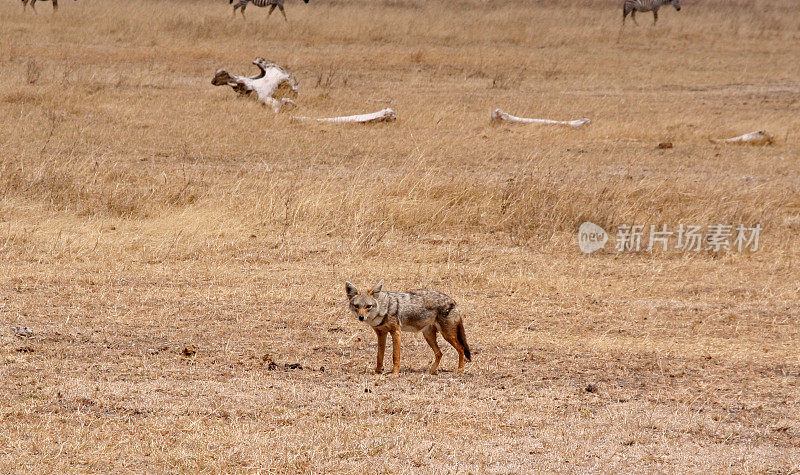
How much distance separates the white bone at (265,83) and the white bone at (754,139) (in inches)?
298

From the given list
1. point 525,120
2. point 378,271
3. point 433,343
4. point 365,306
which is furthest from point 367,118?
point 365,306

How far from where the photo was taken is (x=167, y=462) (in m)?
4.27

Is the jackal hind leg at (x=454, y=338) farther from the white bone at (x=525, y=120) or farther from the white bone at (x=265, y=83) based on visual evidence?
the white bone at (x=265, y=83)

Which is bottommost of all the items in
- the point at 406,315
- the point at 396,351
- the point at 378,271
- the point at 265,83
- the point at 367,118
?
the point at 378,271

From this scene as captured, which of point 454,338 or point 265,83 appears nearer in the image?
point 454,338

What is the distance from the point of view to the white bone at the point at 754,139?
15.2m

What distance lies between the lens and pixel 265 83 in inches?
671

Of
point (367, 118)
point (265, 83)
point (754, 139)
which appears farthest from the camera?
point (265, 83)

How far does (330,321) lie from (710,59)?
2101cm

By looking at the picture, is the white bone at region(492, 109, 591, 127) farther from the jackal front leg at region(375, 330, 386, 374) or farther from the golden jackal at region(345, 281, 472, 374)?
the jackal front leg at region(375, 330, 386, 374)

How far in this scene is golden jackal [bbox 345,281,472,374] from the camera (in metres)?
5.62

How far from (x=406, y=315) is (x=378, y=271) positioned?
2847 mm

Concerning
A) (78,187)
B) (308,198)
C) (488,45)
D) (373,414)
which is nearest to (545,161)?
(308,198)

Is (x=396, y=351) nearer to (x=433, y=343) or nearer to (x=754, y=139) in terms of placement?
(x=433, y=343)
